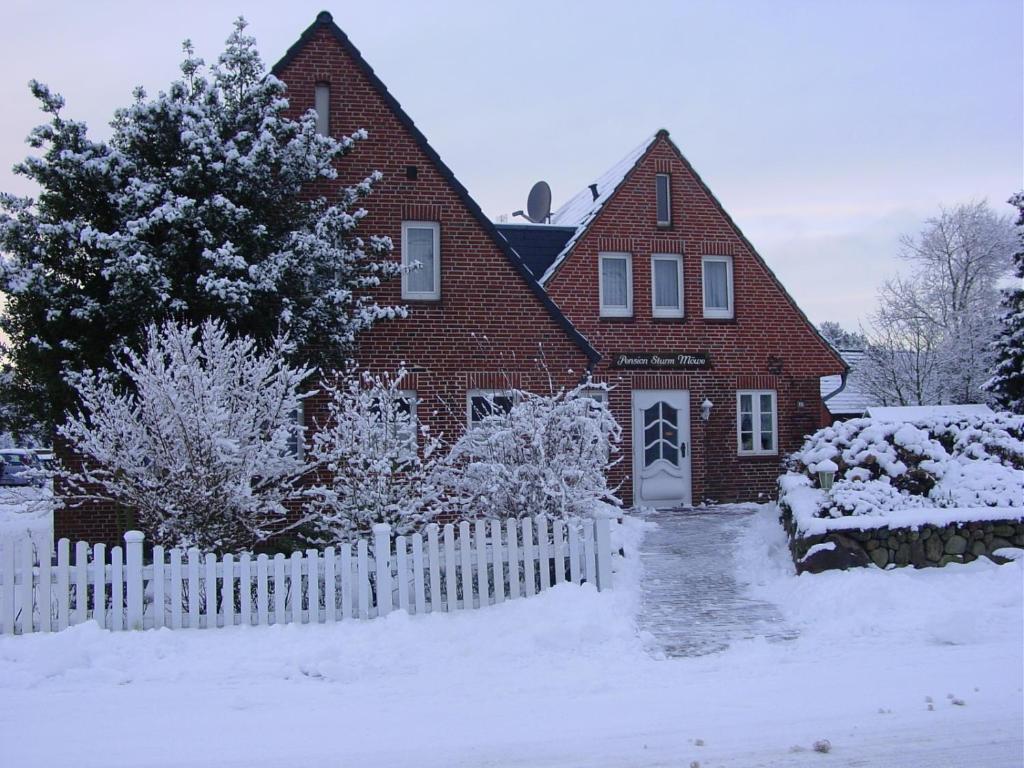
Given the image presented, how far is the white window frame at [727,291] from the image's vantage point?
1916 cm

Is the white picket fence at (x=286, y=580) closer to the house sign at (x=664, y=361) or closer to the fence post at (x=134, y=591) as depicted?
the fence post at (x=134, y=591)

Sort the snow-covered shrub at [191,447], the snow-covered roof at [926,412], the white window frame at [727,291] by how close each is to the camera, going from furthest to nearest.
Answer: the white window frame at [727,291]
the snow-covered roof at [926,412]
the snow-covered shrub at [191,447]

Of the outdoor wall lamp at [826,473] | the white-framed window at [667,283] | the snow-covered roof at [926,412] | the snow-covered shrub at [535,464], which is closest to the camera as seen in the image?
the snow-covered shrub at [535,464]

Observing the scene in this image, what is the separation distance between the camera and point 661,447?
18.7 metres

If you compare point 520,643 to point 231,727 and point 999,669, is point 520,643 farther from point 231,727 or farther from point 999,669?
point 999,669

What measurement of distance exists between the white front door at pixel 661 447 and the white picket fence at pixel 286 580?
9.46 metres

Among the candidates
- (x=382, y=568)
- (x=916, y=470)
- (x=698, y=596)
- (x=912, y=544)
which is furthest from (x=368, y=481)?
(x=916, y=470)

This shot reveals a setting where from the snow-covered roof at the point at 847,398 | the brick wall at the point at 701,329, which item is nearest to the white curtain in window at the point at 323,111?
the brick wall at the point at 701,329

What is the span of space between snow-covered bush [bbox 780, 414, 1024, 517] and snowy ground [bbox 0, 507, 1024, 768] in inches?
57.9

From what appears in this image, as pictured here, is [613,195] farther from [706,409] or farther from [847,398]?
[847,398]

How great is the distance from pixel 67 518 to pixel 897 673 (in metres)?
11.2

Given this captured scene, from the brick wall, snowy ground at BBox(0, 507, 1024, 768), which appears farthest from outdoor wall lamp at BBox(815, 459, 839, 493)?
the brick wall

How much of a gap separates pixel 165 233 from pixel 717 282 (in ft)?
38.6

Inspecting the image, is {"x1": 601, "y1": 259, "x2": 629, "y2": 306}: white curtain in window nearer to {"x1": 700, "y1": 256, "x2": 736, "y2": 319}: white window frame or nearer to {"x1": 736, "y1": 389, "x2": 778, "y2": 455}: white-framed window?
{"x1": 700, "y1": 256, "x2": 736, "y2": 319}: white window frame
